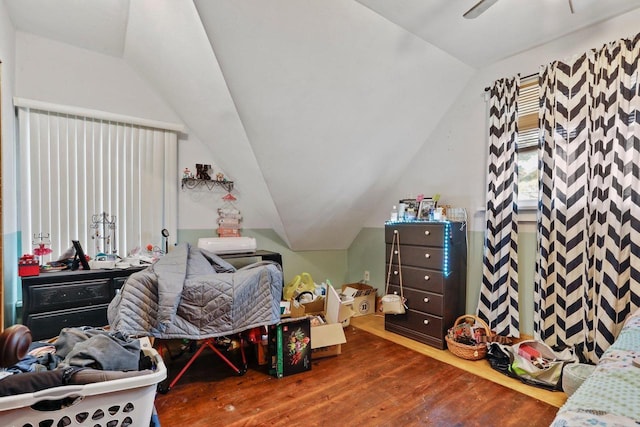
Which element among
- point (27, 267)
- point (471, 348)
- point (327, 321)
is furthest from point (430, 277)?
point (27, 267)

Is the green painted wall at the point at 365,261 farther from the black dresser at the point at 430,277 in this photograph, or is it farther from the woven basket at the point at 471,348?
the woven basket at the point at 471,348

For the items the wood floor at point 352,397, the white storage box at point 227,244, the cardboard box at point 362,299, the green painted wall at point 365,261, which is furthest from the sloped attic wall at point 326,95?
the wood floor at point 352,397

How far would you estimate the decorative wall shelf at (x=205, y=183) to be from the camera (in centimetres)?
323

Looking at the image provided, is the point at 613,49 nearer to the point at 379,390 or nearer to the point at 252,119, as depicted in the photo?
the point at 252,119

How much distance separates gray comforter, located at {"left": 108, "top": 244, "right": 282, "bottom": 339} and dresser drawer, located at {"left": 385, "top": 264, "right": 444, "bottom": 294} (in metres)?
1.42

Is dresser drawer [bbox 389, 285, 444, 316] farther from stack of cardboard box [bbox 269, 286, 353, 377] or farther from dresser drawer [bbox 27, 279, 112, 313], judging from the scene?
dresser drawer [bbox 27, 279, 112, 313]

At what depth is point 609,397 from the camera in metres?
0.94

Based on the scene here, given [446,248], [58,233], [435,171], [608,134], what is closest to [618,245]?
[608,134]

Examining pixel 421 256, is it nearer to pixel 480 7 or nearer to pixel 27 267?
pixel 480 7

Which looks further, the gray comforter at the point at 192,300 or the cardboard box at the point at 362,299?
the cardboard box at the point at 362,299

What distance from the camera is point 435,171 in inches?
130

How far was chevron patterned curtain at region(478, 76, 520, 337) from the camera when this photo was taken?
260 cm

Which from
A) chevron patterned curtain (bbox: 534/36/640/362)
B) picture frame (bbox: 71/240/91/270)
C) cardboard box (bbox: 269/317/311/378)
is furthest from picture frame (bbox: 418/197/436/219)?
picture frame (bbox: 71/240/91/270)

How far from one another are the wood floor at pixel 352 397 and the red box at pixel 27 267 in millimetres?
1124
